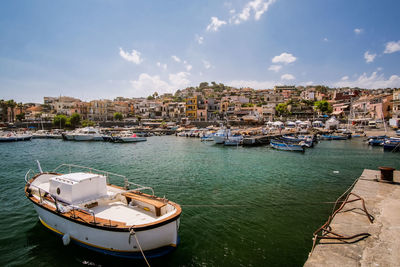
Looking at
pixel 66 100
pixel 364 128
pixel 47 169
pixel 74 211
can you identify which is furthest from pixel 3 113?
pixel 364 128

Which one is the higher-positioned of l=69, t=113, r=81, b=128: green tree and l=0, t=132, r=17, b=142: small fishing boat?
l=69, t=113, r=81, b=128: green tree

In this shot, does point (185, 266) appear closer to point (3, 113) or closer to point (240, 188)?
point (240, 188)

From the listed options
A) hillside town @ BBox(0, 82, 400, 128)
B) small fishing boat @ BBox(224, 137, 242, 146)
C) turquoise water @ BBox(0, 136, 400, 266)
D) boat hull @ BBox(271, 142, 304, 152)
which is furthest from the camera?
hillside town @ BBox(0, 82, 400, 128)

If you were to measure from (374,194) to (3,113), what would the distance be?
11230 cm

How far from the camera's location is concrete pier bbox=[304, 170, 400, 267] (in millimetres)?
5066

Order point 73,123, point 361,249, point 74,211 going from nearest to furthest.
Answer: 1. point 361,249
2. point 74,211
3. point 73,123

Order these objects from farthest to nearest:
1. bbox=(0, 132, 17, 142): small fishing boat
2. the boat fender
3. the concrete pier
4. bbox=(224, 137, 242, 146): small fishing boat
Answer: bbox=(0, 132, 17, 142): small fishing boat, bbox=(224, 137, 242, 146): small fishing boat, the boat fender, the concrete pier

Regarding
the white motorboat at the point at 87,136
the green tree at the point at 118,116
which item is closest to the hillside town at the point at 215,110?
the green tree at the point at 118,116

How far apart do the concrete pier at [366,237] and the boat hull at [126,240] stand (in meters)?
3.98

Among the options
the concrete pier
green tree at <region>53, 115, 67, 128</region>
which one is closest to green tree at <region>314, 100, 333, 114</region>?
the concrete pier

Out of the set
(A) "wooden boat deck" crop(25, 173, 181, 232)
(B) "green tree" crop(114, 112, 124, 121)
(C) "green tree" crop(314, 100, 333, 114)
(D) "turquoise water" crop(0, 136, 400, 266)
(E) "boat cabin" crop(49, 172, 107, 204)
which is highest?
(C) "green tree" crop(314, 100, 333, 114)

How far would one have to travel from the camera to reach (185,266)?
6.40m

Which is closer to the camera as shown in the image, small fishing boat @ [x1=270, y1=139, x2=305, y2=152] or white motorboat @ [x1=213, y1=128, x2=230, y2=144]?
small fishing boat @ [x1=270, y1=139, x2=305, y2=152]

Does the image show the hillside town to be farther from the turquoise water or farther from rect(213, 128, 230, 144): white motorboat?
the turquoise water
